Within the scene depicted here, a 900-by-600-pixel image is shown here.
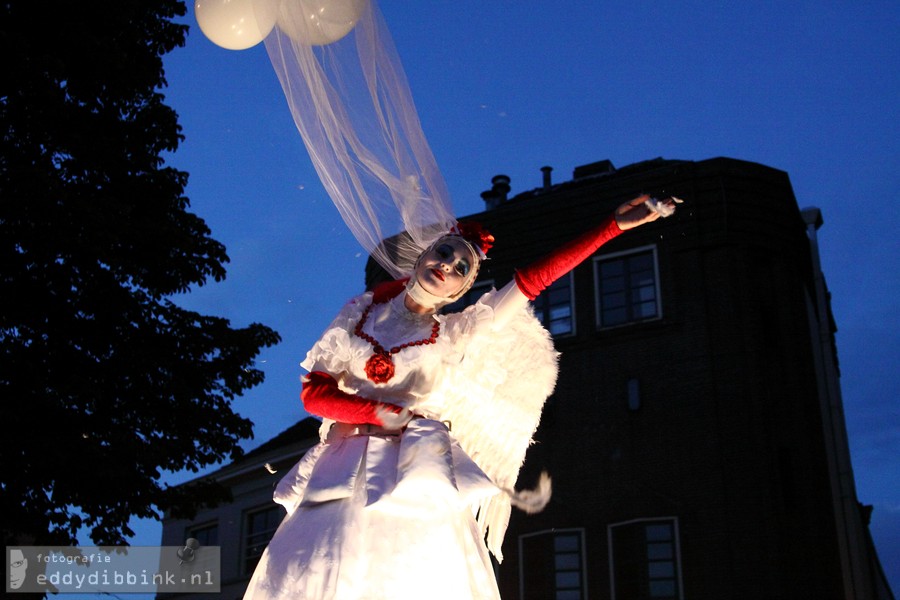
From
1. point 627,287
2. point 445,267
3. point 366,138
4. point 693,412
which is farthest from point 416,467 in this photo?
point 627,287

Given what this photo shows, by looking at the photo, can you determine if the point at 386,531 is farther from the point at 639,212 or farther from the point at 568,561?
the point at 568,561

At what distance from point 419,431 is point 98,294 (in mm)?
7054

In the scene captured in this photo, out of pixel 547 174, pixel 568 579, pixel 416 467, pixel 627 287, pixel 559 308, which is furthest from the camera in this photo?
pixel 547 174

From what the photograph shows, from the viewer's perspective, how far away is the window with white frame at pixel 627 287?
56.9 feet

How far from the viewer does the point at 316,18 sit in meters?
4.50

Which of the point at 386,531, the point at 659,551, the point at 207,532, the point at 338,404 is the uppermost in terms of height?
the point at 207,532

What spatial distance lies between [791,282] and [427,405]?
47.8 ft

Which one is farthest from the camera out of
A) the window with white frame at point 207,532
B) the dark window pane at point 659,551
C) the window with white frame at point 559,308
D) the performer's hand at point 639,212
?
the window with white frame at point 207,532

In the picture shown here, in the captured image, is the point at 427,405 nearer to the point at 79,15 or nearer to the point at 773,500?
the point at 79,15

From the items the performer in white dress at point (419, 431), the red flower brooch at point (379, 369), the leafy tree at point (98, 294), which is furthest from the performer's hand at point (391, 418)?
the leafy tree at point (98, 294)

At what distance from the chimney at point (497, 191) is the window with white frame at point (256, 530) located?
8.16m

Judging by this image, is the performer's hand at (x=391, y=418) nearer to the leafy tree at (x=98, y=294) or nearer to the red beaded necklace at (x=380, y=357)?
the red beaded necklace at (x=380, y=357)

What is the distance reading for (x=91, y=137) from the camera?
34.1ft

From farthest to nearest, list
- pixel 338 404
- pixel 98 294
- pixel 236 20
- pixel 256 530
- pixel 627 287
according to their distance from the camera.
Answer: pixel 256 530, pixel 627 287, pixel 98 294, pixel 236 20, pixel 338 404
